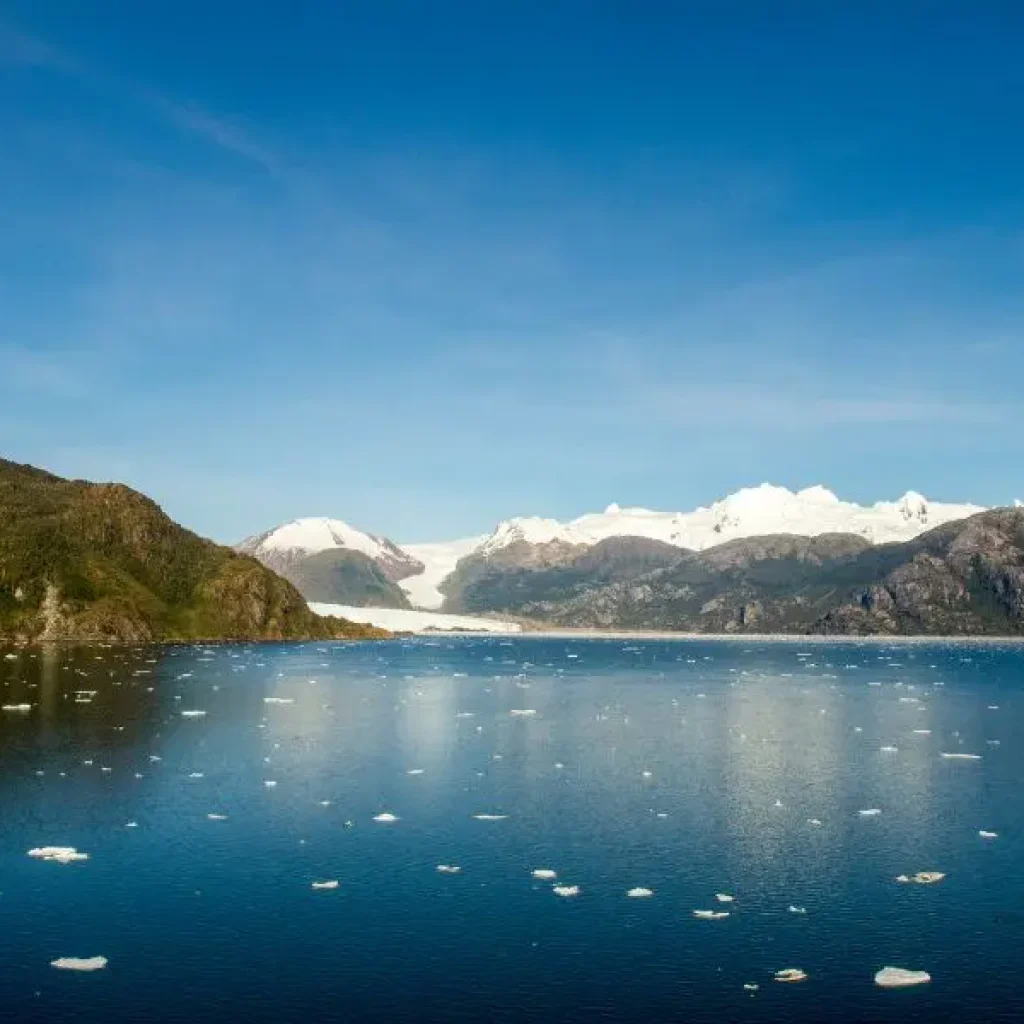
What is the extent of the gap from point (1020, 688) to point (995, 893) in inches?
4521

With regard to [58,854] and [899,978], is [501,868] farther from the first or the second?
[58,854]

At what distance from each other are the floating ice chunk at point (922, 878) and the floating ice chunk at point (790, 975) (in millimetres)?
11153

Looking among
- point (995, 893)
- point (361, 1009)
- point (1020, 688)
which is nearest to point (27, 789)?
point (361, 1009)

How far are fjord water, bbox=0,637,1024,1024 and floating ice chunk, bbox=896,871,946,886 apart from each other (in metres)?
0.74

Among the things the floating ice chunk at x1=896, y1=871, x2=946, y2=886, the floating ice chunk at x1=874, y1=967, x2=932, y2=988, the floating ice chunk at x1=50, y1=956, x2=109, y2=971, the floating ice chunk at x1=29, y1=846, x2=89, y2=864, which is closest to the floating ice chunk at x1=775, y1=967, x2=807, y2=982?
the floating ice chunk at x1=874, y1=967, x2=932, y2=988

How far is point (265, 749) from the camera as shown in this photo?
6831 centimetres

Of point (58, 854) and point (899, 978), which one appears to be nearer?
point (899, 978)

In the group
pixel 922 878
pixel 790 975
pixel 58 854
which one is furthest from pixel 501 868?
pixel 58 854

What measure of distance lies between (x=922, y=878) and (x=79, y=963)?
95.2ft

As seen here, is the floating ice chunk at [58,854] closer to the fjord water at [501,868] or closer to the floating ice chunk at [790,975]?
the fjord water at [501,868]

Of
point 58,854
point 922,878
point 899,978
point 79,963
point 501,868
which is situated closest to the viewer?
point 899,978

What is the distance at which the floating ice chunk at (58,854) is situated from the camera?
3928 centimetres

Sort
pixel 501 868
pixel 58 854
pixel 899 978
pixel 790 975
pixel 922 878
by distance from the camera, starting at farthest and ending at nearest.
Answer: pixel 58 854 → pixel 501 868 → pixel 922 878 → pixel 790 975 → pixel 899 978

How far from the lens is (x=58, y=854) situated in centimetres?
3966
